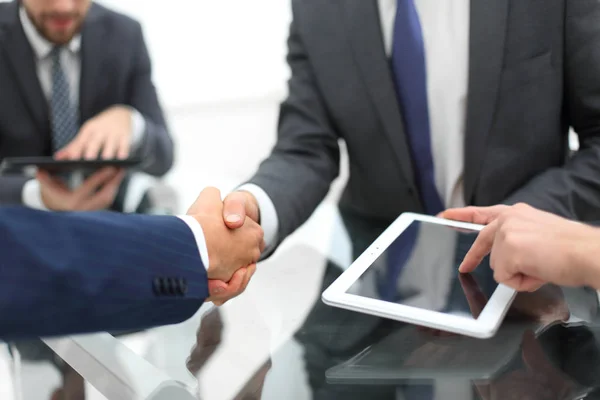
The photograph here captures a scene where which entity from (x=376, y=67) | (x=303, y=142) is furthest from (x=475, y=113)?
(x=303, y=142)

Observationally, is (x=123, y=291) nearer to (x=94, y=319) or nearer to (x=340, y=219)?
(x=94, y=319)

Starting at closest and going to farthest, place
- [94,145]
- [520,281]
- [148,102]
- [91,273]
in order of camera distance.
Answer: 1. [91,273]
2. [520,281]
3. [94,145]
4. [148,102]

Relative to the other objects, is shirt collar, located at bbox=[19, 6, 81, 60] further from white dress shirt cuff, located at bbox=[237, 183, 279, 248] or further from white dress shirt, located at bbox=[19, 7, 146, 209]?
white dress shirt cuff, located at bbox=[237, 183, 279, 248]

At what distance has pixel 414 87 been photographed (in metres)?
1.12

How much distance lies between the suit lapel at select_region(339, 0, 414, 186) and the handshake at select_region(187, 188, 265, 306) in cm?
28

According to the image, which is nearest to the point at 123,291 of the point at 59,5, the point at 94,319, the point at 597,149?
the point at 94,319

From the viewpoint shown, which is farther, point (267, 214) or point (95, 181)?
point (95, 181)

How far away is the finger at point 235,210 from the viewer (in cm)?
94

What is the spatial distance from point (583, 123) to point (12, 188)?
116cm

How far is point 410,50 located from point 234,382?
65 cm

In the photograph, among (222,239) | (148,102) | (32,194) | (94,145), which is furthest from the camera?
(148,102)

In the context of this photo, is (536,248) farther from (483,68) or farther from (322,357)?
(483,68)

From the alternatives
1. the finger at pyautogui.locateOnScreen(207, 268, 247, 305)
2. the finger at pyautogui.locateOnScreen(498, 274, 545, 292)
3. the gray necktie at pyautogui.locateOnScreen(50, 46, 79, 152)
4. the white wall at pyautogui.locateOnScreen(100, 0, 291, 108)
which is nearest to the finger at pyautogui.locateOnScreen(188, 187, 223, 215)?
the finger at pyautogui.locateOnScreen(207, 268, 247, 305)

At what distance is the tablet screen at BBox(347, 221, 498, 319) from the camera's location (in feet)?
2.56
